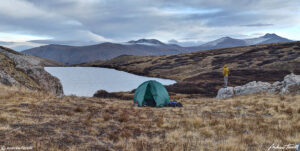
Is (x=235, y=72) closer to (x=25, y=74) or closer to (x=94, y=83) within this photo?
(x=94, y=83)

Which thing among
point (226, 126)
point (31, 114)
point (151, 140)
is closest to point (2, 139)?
point (31, 114)

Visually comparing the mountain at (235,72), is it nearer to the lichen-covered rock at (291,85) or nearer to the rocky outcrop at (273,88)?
the rocky outcrop at (273,88)

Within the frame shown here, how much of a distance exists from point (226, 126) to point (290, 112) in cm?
610

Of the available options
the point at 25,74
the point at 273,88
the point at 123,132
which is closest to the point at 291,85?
the point at 273,88

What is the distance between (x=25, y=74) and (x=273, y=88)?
2512cm

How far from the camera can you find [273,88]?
25.0 meters

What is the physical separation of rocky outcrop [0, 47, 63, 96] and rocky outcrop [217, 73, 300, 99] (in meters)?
18.9

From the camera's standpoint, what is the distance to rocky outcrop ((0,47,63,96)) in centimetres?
1688

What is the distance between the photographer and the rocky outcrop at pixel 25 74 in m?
16.9

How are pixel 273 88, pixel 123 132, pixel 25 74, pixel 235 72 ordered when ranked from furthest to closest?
pixel 235 72
pixel 273 88
pixel 25 74
pixel 123 132

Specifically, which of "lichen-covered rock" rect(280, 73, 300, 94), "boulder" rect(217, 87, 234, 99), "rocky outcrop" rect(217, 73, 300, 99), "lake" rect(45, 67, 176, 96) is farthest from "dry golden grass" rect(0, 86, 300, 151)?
"lake" rect(45, 67, 176, 96)

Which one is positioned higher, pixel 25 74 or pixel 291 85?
pixel 25 74

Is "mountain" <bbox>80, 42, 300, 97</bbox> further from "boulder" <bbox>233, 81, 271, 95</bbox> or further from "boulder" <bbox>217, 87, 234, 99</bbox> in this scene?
"boulder" <bbox>233, 81, 271, 95</bbox>

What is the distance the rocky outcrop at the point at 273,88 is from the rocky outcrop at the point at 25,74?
61.9ft
